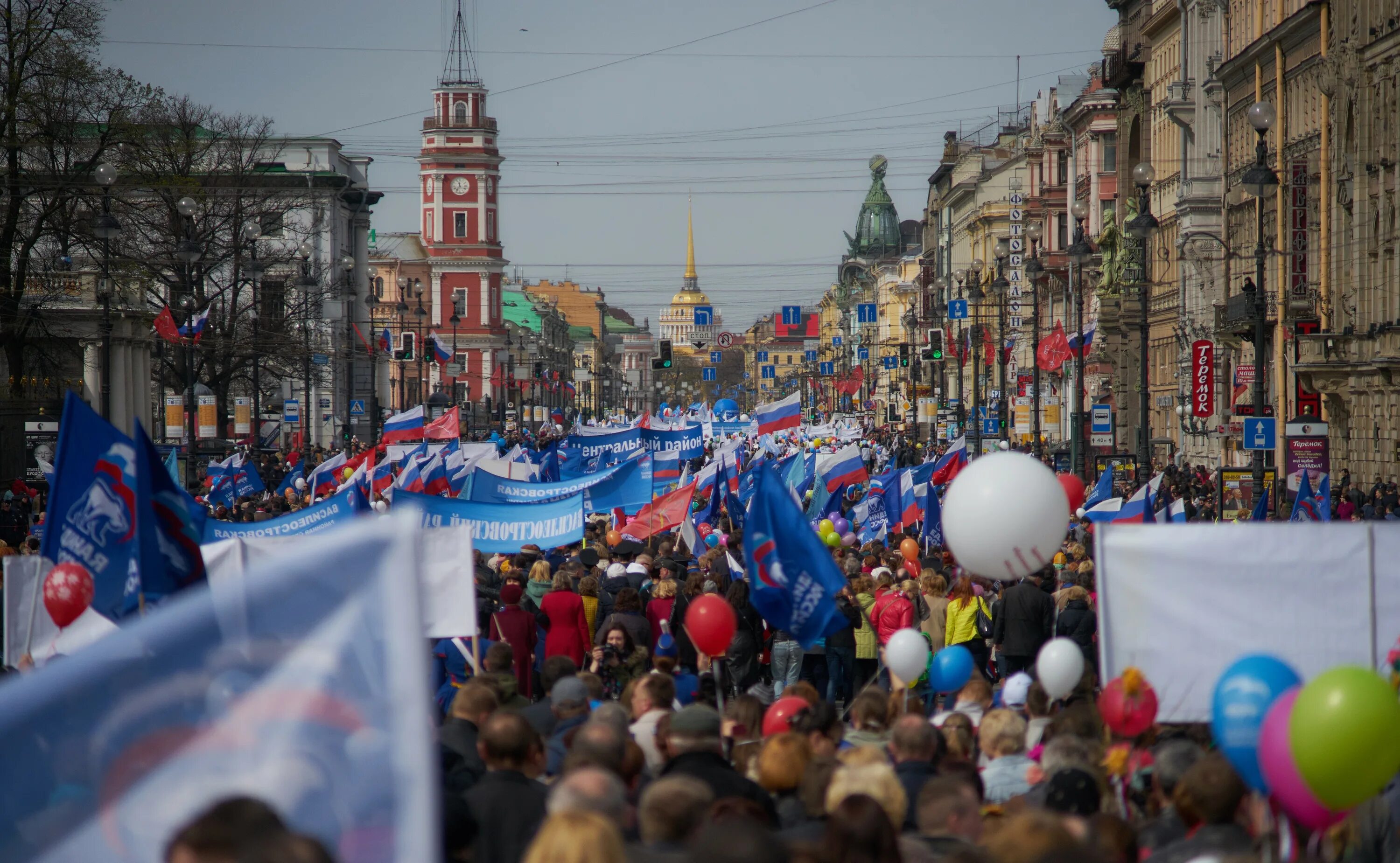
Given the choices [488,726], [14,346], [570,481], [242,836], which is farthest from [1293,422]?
[14,346]

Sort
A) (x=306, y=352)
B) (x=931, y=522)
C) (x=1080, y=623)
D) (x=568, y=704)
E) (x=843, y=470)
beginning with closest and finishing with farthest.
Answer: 1. (x=568, y=704)
2. (x=1080, y=623)
3. (x=931, y=522)
4. (x=843, y=470)
5. (x=306, y=352)

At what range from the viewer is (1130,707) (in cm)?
702

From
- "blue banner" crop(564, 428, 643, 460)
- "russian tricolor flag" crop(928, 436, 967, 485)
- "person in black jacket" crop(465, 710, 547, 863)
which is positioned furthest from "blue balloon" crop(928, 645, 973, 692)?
"blue banner" crop(564, 428, 643, 460)

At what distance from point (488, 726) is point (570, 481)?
43.7 feet

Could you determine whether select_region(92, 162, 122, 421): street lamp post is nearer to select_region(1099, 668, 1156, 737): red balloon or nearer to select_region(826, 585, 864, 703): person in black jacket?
select_region(826, 585, 864, 703): person in black jacket

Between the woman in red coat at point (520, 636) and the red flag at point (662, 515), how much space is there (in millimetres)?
5879

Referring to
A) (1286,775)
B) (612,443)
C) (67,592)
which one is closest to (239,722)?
(1286,775)

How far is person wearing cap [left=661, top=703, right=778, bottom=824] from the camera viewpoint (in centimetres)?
595

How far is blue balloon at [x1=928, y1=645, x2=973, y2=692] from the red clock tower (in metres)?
123

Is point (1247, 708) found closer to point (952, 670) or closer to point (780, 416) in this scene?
point (952, 670)

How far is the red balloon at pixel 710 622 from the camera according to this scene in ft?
30.3

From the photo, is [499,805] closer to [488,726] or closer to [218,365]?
[488,726]

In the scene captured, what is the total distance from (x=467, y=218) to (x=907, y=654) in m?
127

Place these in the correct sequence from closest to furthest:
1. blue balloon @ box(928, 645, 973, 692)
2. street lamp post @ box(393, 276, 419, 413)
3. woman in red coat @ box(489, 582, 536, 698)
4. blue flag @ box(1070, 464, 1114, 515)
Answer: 1. blue balloon @ box(928, 645, 973, 692)
2. woman in red coat @ box(489, 582, 536, 698)
3. blue flag @ box(1070, 464, 1114, 515)
4. street lamp post @ box(393, 276, 419, 413)
